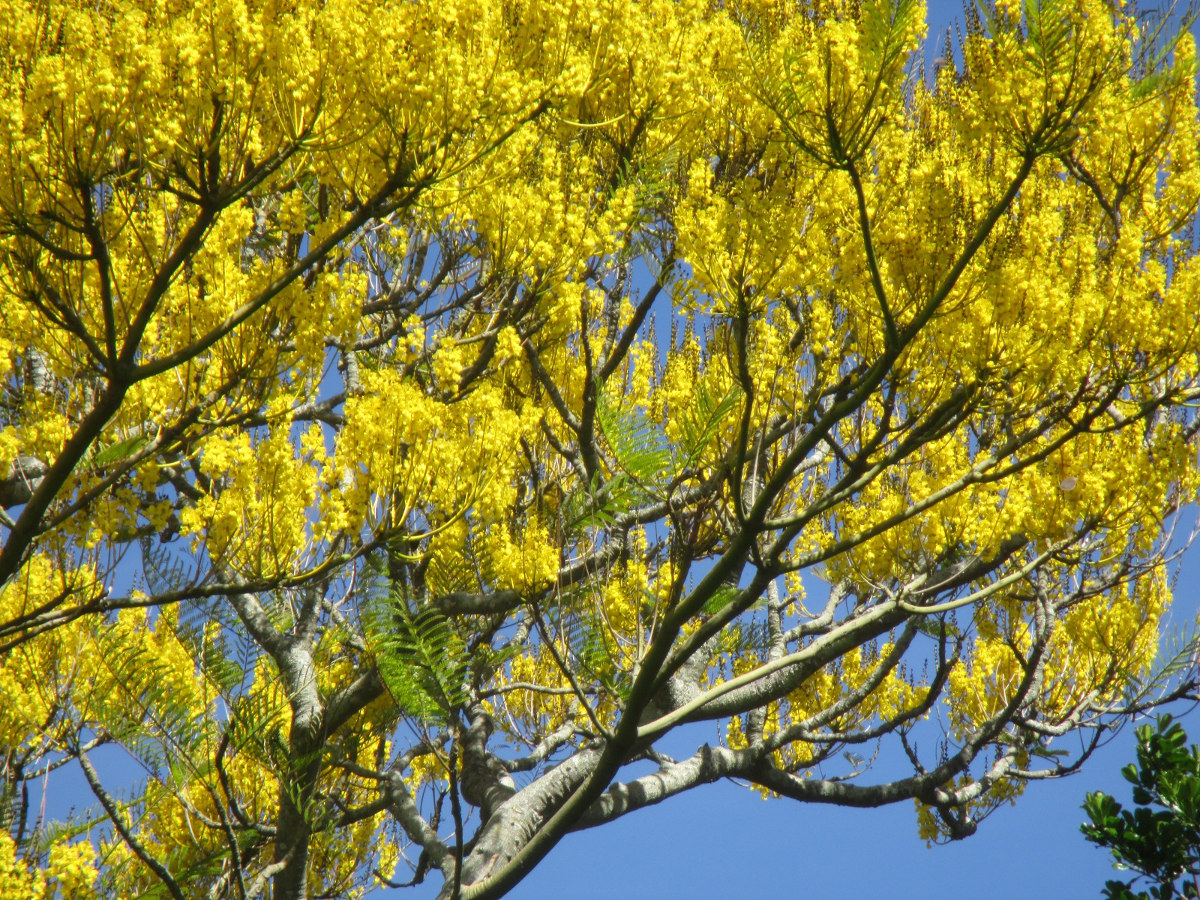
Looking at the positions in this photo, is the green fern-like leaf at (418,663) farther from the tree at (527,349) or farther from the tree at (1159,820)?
the tree at (1159,820)

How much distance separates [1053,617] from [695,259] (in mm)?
3307

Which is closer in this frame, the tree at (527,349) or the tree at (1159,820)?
the tree at (527,349)

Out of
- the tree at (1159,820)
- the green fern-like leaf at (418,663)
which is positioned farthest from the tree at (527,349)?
the tree at (1159,820)

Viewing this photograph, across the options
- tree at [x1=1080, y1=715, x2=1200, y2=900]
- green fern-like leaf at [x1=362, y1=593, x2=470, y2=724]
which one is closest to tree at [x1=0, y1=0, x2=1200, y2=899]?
green fern-like leaf at [x1=362, y1=593, x2=470, y2=724]

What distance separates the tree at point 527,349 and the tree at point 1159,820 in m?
0.87

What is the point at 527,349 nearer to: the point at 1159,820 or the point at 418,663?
the point at 418,663

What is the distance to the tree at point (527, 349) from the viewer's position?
2.39m

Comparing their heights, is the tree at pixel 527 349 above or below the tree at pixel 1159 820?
above

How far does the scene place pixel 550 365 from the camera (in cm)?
534

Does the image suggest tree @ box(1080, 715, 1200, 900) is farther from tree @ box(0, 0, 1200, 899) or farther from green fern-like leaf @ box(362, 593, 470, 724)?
green fern-like leaf @ box(362, 593, 470, 724)

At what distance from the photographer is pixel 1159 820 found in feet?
12.6

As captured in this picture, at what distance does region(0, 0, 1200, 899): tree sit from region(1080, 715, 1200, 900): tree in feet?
2.84

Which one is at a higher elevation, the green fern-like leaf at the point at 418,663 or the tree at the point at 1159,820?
the green fern-like leaf at the point at 418,663

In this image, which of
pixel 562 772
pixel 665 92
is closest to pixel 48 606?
pixel 562 772
